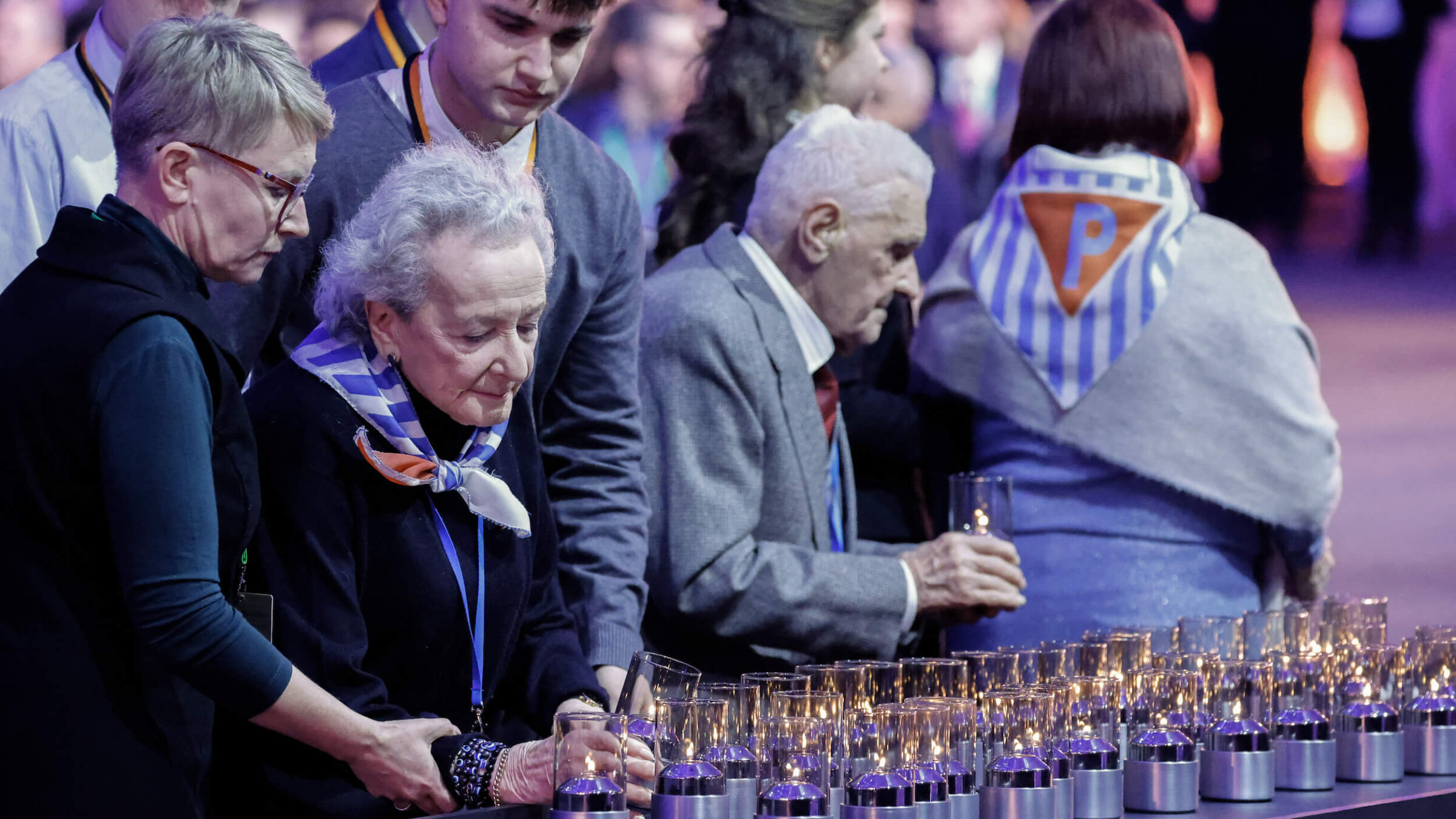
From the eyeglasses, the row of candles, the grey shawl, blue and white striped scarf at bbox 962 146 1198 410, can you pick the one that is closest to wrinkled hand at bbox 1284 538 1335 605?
the grey shawl

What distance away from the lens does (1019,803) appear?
1.96m

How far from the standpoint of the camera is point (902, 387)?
12.6 ft

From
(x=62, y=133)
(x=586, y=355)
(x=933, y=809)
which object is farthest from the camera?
(x=586, y=355)

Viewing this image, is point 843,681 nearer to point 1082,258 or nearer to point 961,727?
point 961,727

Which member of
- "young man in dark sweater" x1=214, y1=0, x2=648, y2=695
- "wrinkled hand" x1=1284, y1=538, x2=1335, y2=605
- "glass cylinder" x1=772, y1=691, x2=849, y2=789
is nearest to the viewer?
"glass cylinder" x1=772, y1=691, x2=849, y2=789

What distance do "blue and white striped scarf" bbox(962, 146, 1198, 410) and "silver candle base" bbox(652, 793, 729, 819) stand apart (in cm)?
174

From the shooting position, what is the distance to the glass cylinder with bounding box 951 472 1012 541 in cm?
325

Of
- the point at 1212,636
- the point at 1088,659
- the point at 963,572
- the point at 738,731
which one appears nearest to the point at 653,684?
the point at 738,731

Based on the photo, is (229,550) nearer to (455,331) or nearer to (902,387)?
(455,331)

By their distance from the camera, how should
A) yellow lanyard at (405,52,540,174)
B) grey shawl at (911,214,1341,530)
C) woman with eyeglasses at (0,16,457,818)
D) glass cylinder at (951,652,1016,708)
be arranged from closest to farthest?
1. woman with eyeglasses at (0,16,457,818)
2. glass cylinder at (951,652,1016,708)
3. yellow lanyard at (405,52,540,174)
4. grey shawl at (911,214,1341,530)

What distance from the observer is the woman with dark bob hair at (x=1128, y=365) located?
132 inches

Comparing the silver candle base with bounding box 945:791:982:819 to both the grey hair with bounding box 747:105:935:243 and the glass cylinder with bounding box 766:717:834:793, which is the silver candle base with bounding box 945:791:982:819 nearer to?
the glass cylinder with bounding box 766:717:834:793

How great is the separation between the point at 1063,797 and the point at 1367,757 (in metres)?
0.56

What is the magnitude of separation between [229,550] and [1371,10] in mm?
5909
